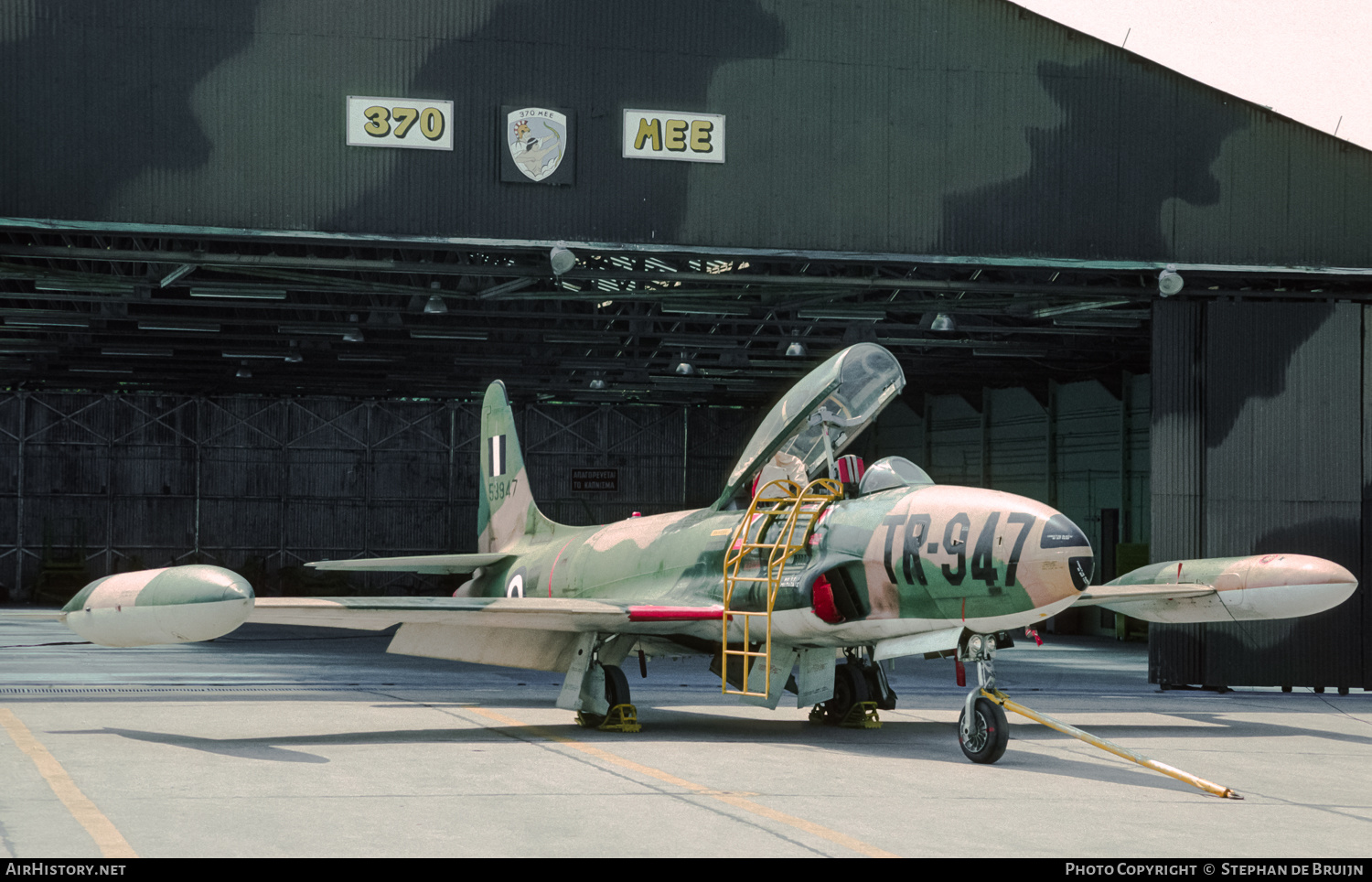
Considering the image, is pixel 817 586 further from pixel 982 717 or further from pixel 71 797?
pixel 71 797

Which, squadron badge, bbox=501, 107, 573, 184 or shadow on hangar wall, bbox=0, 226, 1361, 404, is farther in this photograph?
shadow on hangar wall, bbox=0, 226, 1361, 404

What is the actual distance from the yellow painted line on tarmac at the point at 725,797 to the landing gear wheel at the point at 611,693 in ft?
1.53

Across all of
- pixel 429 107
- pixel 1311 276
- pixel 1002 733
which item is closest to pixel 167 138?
pixel 429 107

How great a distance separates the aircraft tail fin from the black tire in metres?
5.45

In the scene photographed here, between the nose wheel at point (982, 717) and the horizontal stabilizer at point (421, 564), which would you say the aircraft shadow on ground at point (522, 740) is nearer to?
the nose wheel at point (982, 717)

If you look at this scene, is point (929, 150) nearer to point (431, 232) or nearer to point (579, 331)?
point (431, 232)

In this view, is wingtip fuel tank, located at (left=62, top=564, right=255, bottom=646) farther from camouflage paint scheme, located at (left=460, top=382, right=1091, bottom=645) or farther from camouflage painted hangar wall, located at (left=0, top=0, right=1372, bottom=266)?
camouflage painted hangar wall, located at (left=0, top=0, right=1372, bottom=266)

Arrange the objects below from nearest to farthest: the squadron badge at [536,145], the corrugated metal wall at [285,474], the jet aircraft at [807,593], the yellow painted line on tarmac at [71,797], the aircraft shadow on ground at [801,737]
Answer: the yellow painted line on tarmac at [71,797] < the jet aircraft at [807,593] < the aircraft shadow on ground at [801,737] < the squadron badge at [536,145] < the corrugated metal wall at [285,474]

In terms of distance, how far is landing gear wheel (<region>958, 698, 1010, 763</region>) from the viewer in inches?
444

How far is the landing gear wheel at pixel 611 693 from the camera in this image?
14.0m

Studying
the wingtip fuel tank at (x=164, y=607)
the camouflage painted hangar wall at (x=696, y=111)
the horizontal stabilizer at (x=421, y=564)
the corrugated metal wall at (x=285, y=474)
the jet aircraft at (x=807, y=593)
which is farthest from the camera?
the corrugated metal wall at (x=285, y=474)

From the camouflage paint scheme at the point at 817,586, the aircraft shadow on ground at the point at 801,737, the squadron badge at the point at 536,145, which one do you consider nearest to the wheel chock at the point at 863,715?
the aircraft shadow on ground at the point at 801,737

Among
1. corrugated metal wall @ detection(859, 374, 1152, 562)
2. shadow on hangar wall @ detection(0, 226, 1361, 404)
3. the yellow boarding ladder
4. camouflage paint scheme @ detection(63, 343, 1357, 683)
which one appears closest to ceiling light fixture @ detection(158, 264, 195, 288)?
shadow on hangar wall @ detection(0, 226, 1361, 404)

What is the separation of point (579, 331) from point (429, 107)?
12.4 meters
